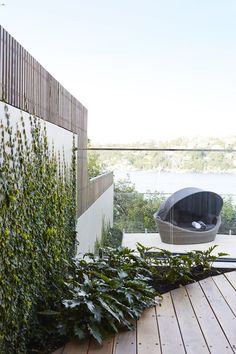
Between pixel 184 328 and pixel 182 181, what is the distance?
2028mm

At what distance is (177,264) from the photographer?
4387 mm

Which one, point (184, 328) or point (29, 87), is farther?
point (184, 328)

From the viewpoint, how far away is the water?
192 inches

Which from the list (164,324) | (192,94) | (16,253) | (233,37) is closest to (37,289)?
(16,253)

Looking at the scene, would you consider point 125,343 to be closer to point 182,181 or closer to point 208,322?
point 208,322

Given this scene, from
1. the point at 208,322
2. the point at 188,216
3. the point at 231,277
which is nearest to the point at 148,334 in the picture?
the point at 208,322

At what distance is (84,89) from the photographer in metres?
7.20

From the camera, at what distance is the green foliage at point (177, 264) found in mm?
4301

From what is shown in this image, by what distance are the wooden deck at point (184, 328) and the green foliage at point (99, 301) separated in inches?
3.7

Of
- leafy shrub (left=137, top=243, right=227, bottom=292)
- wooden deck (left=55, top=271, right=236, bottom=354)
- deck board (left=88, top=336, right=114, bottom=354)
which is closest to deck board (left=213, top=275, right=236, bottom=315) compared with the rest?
wooden deck (left=55, top=271, right=236, bottom=354)

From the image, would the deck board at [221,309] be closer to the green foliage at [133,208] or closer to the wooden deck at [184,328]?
the wooden deck at [184,328]

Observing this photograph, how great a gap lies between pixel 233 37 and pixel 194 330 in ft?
19.1

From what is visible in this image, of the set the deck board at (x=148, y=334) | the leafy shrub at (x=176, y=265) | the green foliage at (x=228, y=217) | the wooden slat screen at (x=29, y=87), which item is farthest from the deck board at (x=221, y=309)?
the wooden slat screen at (x=29, y=87)

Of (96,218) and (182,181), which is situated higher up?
(182,181)
